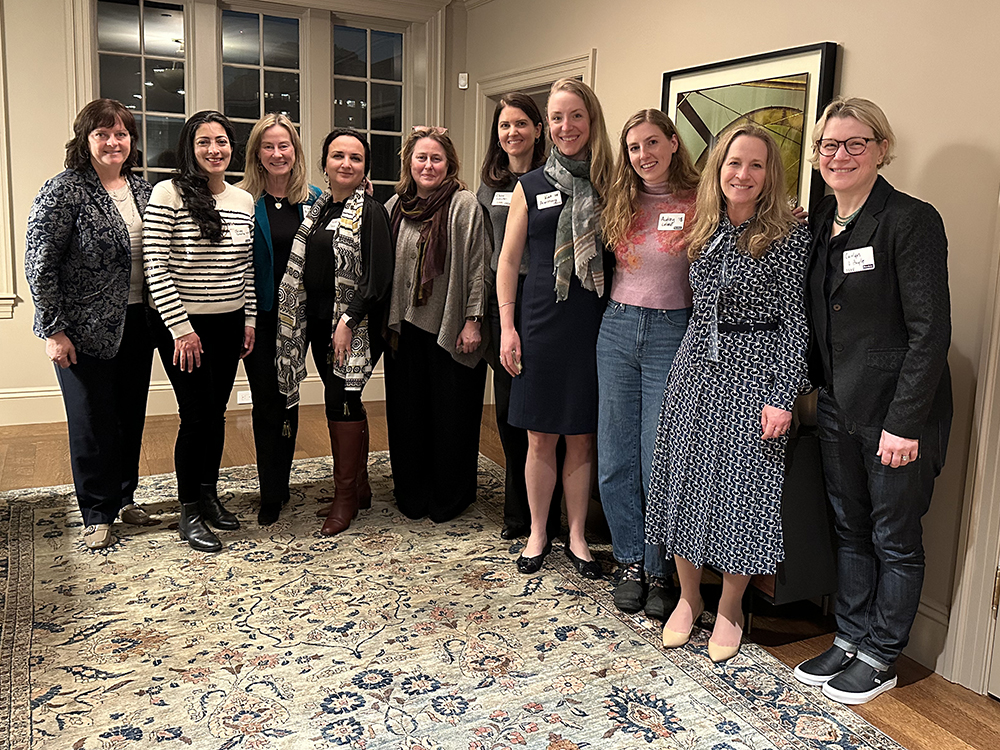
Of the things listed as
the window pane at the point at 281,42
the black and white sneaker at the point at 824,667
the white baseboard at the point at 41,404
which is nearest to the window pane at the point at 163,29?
the window pane at the point at 281,42

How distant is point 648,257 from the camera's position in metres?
2.71

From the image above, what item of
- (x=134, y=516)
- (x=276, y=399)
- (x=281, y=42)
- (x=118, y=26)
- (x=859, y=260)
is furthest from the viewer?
(x=281, y=42)

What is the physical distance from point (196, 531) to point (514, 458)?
1.27 metres

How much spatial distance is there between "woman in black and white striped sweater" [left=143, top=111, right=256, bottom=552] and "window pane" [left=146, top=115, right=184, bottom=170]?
2.41m

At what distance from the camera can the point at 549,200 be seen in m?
2.93

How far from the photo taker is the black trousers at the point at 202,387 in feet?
10.8

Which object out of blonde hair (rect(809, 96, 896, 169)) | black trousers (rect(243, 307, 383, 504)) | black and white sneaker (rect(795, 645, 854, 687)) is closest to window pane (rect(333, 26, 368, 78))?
black trousers (rect(243, 307, 383, 504))

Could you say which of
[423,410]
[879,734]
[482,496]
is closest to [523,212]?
[423,410]

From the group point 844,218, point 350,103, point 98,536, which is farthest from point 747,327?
point 350,103

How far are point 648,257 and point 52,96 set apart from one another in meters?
3.96

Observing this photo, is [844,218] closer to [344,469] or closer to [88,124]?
[344,469]

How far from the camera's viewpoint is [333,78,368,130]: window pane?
5.87 meters

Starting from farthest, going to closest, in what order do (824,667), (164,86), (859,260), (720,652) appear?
(164,86) → (720,652) → (824,667) → (859,260)

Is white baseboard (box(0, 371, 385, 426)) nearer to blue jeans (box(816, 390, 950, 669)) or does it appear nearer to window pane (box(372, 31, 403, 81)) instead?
window pane (box(372, 31, 403, 81))
